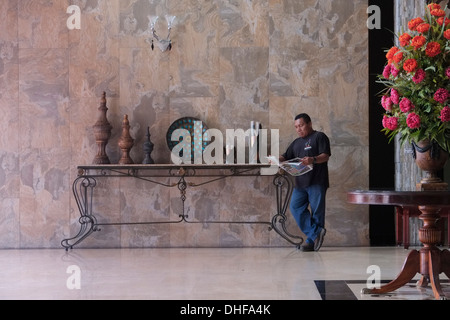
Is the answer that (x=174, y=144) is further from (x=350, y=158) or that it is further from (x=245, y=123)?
(x=350, y=158)

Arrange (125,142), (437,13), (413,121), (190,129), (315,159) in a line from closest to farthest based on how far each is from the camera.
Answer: (413,121) → (437,13) → (315,159) → (125,142) → (190,129)

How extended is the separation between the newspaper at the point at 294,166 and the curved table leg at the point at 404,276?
2.15 meters

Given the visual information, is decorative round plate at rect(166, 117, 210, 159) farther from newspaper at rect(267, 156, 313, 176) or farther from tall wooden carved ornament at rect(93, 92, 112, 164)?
newspaper at rect(267, 156, 313, 176)

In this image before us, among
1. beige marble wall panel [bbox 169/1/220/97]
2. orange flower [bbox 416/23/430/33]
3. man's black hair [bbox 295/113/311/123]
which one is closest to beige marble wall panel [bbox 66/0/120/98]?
beige marble wall panel [bbox 169/1/220/97]

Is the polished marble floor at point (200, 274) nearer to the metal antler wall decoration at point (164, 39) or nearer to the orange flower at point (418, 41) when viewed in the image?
the orange flower at point (418, 41)

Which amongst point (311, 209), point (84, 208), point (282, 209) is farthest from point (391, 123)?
point (84, 208)

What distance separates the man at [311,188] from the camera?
6652 mm

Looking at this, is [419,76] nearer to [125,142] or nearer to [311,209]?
[311,209]

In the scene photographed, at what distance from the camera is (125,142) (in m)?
6.97

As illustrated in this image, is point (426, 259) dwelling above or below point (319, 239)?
above

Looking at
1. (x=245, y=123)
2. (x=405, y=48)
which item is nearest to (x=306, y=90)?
(x=245, y=123)

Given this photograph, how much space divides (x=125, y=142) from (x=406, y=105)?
3.52m

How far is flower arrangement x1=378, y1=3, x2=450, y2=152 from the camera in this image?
13.6ft

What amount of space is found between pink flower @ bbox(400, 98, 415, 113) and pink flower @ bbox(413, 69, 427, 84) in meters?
0.13
